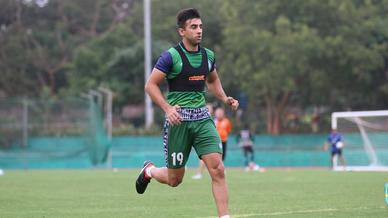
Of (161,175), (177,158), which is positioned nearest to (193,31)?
(177,158)

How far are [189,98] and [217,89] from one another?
76 centimetres

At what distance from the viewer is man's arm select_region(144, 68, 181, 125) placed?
28.5 feet

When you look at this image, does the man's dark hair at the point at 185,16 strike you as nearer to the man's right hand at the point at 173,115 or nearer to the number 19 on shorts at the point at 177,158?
the man's right hand at the point at 173,115

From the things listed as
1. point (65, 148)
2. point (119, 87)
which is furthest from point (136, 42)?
point (65, 148)

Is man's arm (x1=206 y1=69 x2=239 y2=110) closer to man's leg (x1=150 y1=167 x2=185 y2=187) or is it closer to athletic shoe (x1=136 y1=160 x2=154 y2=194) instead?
man's leg (x1=150 y1=167 x2=185 y2=187)

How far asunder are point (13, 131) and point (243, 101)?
1785 centimetres

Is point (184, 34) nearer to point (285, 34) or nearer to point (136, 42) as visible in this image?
point (285, 34)

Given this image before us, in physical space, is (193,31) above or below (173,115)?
above

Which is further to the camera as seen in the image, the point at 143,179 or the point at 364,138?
the point at 364,138

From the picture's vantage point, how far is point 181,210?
39.0ft

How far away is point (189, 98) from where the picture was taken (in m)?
8.98

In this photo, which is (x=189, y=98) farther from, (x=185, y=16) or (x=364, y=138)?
(x=364, y=138)

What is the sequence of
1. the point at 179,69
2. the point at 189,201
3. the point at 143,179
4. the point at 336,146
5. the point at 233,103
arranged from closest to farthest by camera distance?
the point at 179,69 → the point at 233,103 → the point at 143,179 → the point at 189,201 → the point at 336,146

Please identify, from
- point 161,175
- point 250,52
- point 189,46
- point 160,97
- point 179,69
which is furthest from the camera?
point 250,52
